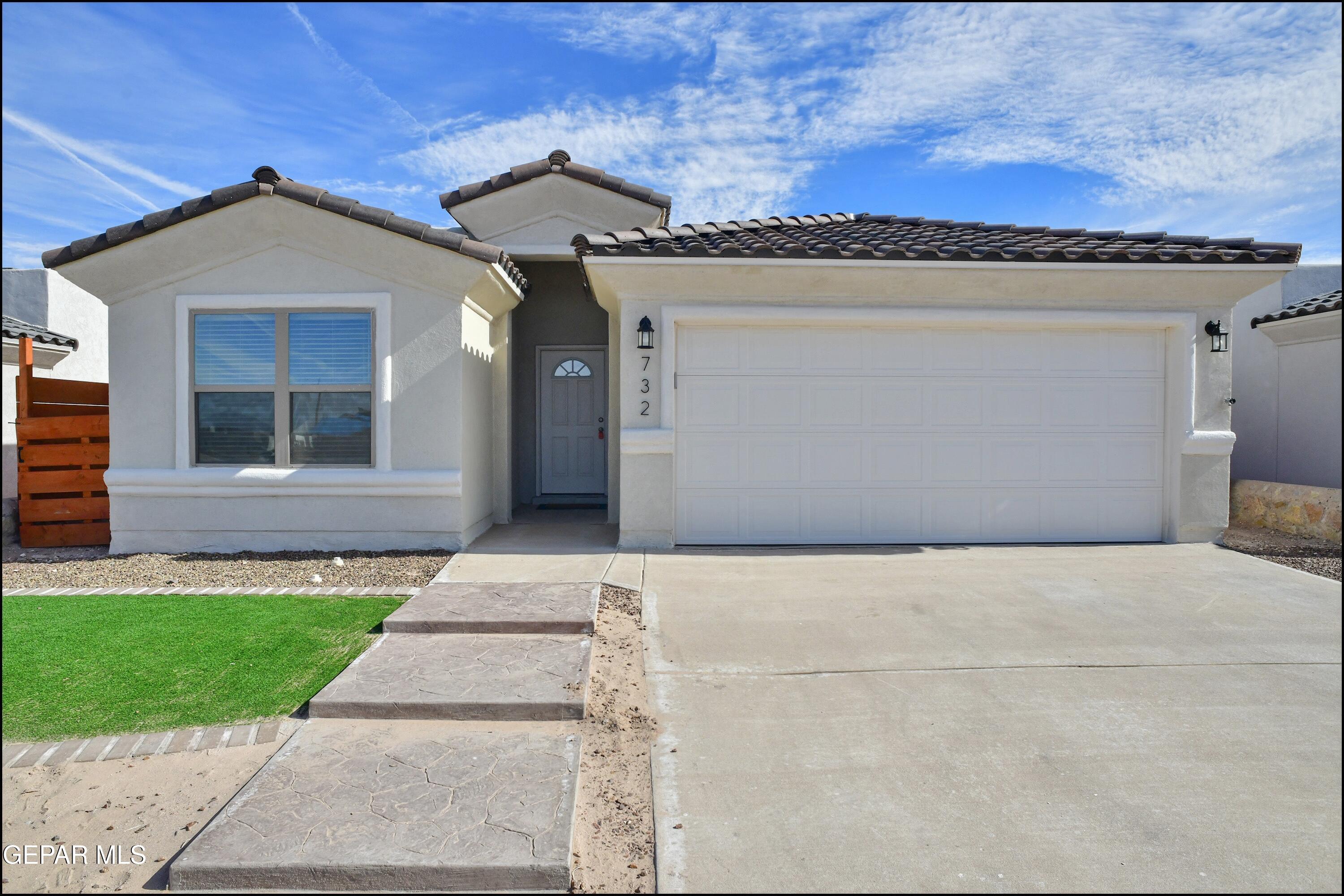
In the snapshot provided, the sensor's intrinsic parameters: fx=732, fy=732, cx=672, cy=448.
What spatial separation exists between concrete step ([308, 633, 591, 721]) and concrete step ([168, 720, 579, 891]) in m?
0.17

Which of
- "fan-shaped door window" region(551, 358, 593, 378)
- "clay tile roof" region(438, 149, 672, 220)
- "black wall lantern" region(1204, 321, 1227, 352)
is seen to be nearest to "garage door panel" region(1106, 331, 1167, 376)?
"black wall lantern" region(1204, 321, 1227, 352)

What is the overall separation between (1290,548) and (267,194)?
11.4 meters

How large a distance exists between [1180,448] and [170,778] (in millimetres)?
9312

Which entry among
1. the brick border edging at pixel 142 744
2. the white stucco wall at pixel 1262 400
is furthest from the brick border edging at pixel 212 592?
the white stucco wall at pixel 1262 400

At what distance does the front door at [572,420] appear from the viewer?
424 inches

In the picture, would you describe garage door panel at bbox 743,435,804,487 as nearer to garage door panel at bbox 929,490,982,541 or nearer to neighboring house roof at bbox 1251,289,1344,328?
garage door panel at bbox 929,490,982,541

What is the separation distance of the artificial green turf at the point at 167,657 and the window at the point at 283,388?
77.7 inches

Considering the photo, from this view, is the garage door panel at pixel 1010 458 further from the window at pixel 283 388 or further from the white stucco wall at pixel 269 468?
the window at pixel 283 388

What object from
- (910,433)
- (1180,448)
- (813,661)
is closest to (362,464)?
(813,661)

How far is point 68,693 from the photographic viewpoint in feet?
13.5

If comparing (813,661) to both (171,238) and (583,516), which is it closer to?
(583,516)

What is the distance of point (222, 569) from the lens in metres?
7.05

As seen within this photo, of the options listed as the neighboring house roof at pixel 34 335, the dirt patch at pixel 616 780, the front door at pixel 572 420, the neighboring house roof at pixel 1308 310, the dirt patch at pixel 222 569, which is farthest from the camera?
the front door at pixel 572 420

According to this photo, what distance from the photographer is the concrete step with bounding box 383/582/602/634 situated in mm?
5094
